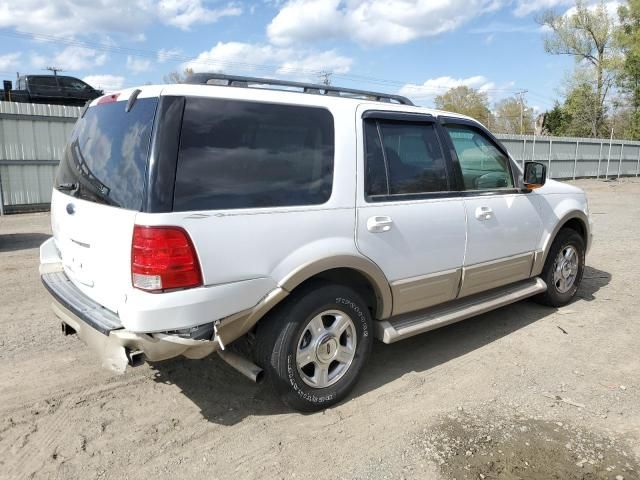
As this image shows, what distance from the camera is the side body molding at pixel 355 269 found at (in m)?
3.00

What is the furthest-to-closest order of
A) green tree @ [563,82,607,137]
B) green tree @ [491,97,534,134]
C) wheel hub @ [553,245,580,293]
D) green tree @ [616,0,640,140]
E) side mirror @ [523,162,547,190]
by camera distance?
green tree @ [491,97,534,134], green tree @ [563,82,607,137], green tree @ [616,0,640,140], wheel hub @ [553,245,580,293], side mirror @ [523,162,547,190]

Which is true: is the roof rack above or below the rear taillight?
above

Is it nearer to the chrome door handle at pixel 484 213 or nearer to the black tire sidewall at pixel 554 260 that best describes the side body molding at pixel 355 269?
the chrome door handle at pixel 484 213

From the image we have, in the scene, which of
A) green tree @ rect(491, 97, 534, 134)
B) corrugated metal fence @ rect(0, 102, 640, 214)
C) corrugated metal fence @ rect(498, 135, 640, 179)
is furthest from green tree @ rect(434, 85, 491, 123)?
corrugated metal fence @ rect(0, 102, 640, 214)

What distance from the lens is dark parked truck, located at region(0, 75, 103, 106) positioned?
19203mm

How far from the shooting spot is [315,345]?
325cm

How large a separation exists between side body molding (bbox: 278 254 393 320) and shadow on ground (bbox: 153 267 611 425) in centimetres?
62

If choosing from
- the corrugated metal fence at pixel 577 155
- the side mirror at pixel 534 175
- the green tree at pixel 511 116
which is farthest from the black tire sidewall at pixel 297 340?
the green tree at pixel 511 116

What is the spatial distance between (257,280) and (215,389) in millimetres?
1198

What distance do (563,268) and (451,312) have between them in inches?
78.9

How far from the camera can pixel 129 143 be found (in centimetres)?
283

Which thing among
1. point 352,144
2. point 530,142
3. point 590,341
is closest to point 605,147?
point 530,142

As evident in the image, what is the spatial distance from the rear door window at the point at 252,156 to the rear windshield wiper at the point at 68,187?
1068 millimetres

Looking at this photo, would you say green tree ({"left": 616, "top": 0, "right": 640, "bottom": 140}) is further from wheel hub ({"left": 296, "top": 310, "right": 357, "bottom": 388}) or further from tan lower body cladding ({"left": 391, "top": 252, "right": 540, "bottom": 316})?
wheel hub ({"left": 296, "top": 310, "right": 357, "bottom": 388})
